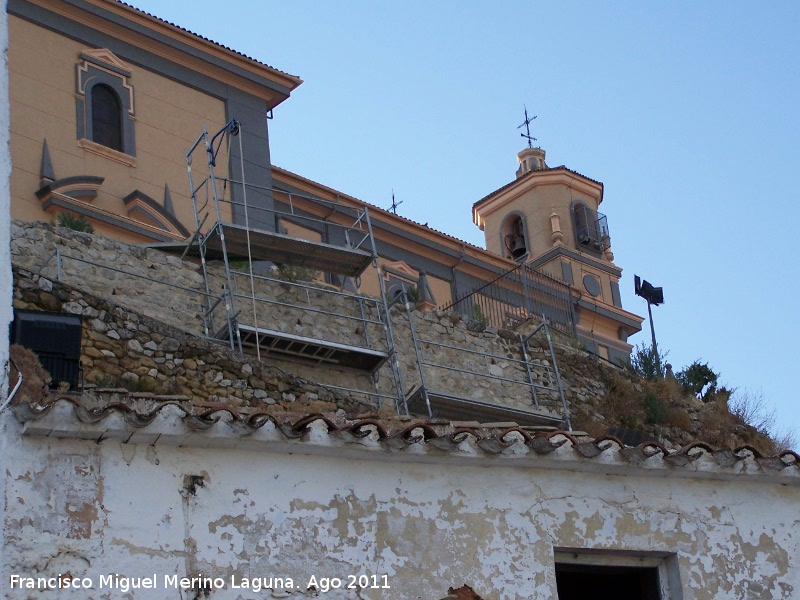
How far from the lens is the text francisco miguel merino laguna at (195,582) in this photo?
761 centimetres

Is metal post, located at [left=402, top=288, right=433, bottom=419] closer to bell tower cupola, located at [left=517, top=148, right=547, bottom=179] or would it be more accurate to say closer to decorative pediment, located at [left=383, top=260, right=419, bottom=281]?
decorative pediment, located at [left=383, top=260, right=419, bottom=281]

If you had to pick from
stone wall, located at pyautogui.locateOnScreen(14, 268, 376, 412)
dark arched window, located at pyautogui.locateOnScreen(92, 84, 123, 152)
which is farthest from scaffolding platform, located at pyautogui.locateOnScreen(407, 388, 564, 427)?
dark arched window, located at pyautogui.locateOnScreen(92, 84, 123, 152)

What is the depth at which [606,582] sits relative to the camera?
9992 millimetres

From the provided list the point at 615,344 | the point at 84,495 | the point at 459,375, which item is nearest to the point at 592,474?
the point at 84,495

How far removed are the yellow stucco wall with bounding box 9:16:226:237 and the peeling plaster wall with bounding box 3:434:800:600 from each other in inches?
560

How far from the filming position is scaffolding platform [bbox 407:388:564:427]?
1750 cm

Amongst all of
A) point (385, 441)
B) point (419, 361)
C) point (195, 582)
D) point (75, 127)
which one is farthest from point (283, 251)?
point (195, 582)

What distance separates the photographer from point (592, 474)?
31.6 feet

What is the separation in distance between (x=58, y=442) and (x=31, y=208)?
14821 mm

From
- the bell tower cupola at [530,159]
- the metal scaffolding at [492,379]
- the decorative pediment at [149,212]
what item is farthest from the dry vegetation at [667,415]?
the bell tower cupola at [530,159]

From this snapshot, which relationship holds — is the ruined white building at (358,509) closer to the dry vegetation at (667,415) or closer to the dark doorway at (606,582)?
the dark doorway at (606,582)

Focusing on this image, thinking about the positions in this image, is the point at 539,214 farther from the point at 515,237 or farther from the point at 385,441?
the point at 385,441

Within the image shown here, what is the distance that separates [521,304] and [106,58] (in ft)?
28.0

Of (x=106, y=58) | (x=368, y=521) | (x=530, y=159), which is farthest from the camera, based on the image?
(x=530, y=159)
